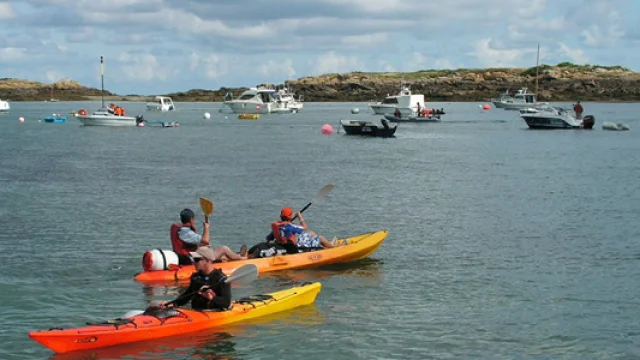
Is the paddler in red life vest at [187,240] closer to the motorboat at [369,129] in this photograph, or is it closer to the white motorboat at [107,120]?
the motorboat at [369,129]

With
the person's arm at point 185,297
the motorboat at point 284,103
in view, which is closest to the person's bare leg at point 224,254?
the person's arm at point 185,297

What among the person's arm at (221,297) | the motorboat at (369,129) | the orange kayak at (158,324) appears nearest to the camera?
the orange kayak at (158,324)

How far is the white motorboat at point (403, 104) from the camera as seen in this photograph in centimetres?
9975

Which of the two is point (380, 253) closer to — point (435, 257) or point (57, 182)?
point (435, 257)

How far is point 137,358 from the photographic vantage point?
1513cm

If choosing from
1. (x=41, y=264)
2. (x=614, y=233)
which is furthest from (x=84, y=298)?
(x=614, y=233)

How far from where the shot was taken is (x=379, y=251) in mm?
24188

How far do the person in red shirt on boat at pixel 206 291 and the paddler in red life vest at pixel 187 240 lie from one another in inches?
136

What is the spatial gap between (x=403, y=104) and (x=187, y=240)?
87814mm

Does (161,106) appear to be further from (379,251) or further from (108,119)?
(379,251)

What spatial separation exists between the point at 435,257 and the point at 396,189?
570 inches

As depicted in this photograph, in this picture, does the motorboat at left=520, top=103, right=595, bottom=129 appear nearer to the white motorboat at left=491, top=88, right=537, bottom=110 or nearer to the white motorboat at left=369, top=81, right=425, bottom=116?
the white motorboat at left=369, top=81, right=425, bottom=116

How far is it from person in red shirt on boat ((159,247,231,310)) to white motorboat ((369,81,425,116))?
8309 cm

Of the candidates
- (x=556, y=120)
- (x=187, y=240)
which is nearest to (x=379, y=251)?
(x=187, y=240)
